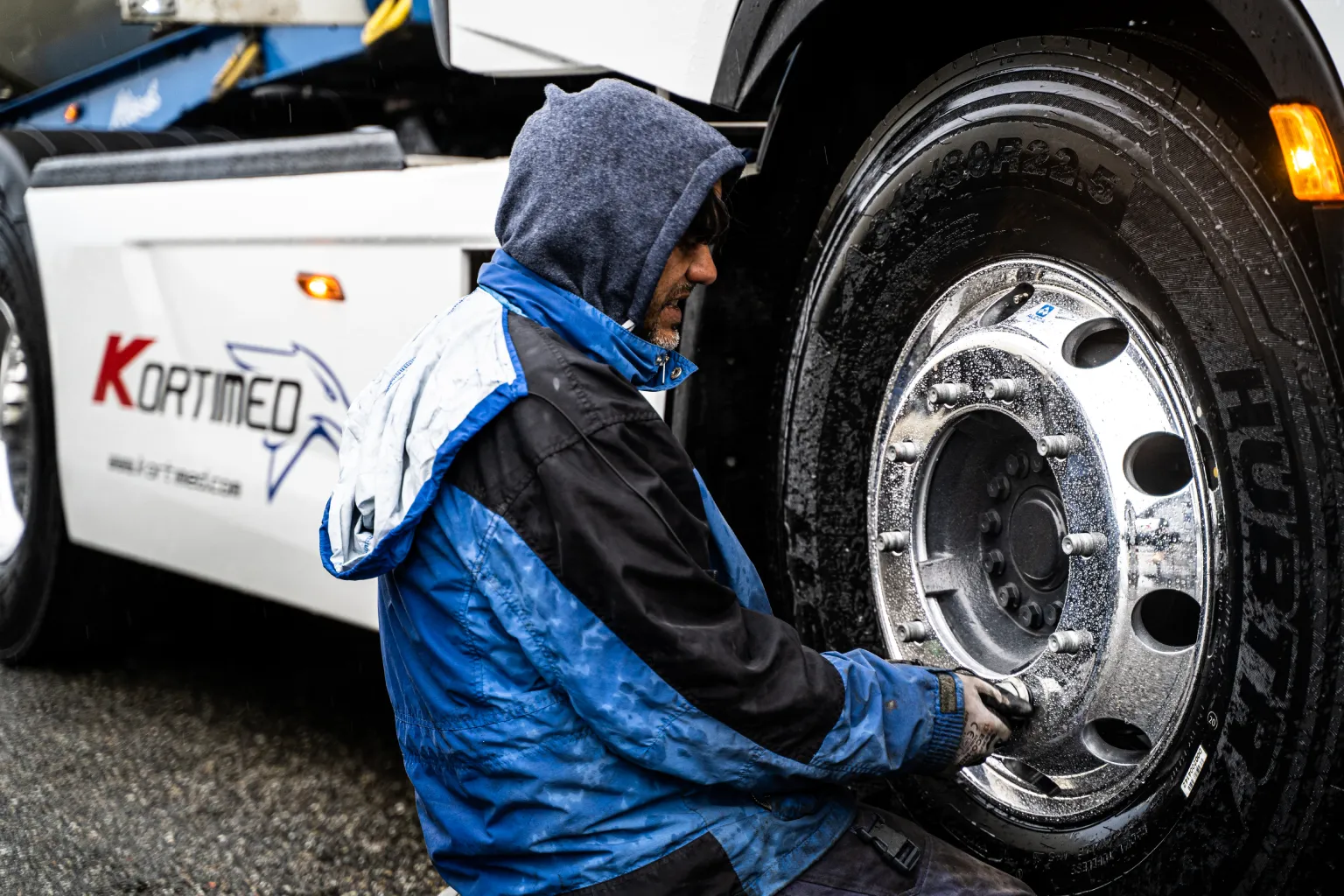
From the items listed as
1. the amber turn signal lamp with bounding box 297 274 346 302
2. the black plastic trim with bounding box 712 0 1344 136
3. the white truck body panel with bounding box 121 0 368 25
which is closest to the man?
the black plastic trim with bounding box 712 0 1344 136

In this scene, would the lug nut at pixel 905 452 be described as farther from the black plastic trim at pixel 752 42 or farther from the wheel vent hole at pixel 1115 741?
the black plastic trim at pixel 752 42

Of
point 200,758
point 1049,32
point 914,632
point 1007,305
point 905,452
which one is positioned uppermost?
point 1049,32

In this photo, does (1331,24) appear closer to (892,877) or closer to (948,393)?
(948,393)

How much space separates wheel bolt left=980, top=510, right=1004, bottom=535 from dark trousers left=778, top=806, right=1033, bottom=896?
1.41ft

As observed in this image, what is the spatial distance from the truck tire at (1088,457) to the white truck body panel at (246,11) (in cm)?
199

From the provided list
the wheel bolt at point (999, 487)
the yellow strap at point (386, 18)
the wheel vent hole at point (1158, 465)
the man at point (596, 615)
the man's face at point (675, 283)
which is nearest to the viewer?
the man at point (596, 615)

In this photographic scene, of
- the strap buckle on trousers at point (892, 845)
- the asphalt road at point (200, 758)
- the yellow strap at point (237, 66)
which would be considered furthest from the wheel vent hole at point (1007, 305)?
the yellow strap at point (237, 66)

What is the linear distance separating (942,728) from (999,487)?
0.38 meters

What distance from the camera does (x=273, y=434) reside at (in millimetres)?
2826

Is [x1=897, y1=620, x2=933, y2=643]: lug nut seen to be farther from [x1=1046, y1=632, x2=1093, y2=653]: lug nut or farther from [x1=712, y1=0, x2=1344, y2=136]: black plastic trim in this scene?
[x1=712, y1=0, x2=1344, y2=136]: black plastic trim

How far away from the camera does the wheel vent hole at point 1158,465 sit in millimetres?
1552

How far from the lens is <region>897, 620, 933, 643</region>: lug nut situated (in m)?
1.88

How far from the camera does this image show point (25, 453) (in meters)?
3.60

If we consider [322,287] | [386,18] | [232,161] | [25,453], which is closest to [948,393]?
[322,287]
